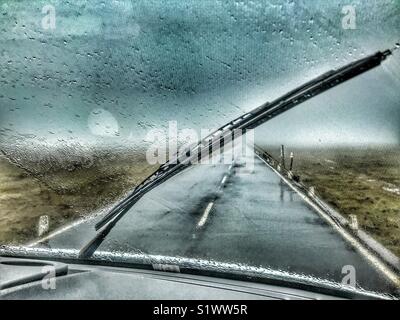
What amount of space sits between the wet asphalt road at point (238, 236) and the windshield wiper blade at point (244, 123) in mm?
315

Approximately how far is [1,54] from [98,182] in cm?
843

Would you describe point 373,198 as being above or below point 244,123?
below

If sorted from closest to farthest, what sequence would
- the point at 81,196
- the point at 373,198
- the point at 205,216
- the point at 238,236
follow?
the point at 238,236
the point at 205,216
the point at 81,196
the point at 373,198

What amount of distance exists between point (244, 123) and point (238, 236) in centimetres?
326

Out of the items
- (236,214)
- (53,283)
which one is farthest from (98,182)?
(53,283)

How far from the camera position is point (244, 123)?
1.87 meters

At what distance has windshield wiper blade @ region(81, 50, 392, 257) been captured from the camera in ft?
5.41

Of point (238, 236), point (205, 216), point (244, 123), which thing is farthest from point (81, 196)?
point (244, 123)

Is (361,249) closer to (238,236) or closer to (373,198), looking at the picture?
(238,236)

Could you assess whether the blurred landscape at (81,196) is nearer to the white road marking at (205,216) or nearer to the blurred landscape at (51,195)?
the blurred landscape at (51,195)

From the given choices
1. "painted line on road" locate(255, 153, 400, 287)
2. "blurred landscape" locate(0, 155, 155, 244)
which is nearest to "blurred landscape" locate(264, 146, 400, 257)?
"painted line on road" locate(255, 153, 400, 287)

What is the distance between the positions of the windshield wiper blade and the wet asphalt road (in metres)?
0.32

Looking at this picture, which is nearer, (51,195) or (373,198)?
(51,195)

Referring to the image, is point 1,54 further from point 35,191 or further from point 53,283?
point 35,191
